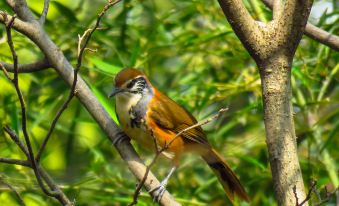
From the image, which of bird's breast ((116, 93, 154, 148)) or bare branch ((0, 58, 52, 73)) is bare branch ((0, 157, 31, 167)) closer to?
bare branch ((0, 58, 52, 73))

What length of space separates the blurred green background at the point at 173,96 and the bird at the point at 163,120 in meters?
0.21

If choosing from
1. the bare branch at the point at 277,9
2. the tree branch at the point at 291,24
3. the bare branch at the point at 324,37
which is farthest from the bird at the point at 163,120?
the tree branch at the point at 291,24

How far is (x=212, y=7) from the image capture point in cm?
609

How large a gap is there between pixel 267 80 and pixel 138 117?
1843mm

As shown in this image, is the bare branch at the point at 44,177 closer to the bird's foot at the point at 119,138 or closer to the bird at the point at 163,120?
the bird's foot at the point at 119,138

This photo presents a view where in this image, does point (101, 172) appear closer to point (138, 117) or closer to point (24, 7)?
point (138, 117)

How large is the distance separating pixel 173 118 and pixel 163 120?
79mm

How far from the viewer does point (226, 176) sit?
4930 mm

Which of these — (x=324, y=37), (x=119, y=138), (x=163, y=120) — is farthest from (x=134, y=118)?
(x=324, y=37)

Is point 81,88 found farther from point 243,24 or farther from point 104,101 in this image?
point 104,101

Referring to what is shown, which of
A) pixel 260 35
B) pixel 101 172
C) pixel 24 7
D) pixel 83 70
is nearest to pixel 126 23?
pixel 83 70

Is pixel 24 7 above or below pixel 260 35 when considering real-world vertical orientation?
above

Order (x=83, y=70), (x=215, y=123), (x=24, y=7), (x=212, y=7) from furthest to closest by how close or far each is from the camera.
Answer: (x=215, y=123) < (x=212, y=7) < (x=83, y=70) < (x=24, y=7)

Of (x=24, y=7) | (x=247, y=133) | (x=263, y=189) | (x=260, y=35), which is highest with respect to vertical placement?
(x=24, y=7)
